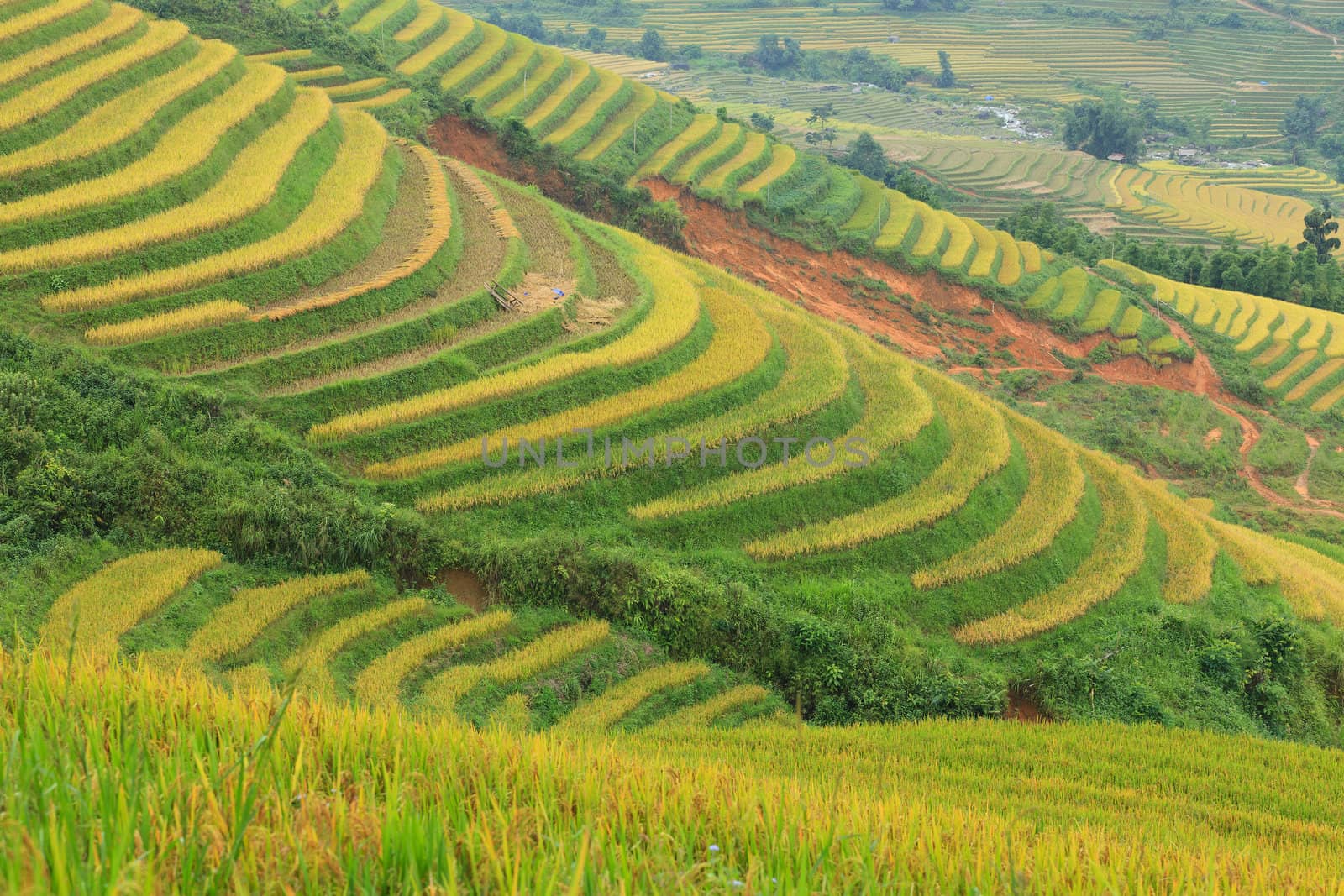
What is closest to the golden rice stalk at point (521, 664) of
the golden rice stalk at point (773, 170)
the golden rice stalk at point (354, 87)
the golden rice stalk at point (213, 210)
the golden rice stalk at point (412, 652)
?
the golden rice stalk at point (412, 652)

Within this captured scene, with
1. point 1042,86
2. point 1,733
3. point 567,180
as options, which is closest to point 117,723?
point 1,733

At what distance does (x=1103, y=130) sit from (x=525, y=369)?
6500cm

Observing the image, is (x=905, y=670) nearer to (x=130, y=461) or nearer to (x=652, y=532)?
(x=652, y=532)

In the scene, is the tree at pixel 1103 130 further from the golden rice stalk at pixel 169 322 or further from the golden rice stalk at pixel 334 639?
the golden rice stalk at pixel 334 639

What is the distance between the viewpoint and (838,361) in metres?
17.0

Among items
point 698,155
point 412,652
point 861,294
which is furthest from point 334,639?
point 698,155

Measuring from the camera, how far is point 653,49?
81.1 metres

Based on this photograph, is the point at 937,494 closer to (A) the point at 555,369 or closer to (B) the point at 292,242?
(A) the point at 555,369

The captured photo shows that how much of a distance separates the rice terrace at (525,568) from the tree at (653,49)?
190 feet

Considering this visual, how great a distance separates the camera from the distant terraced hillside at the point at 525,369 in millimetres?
12758

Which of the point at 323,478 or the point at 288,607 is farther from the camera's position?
the point at 323,478

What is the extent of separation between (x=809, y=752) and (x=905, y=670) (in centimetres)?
281

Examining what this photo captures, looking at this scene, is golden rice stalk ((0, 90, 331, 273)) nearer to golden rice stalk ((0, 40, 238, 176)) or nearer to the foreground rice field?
golden rice stalk ((0, 40, 238, 176))

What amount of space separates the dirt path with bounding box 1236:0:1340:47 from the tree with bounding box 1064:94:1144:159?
106 ft
